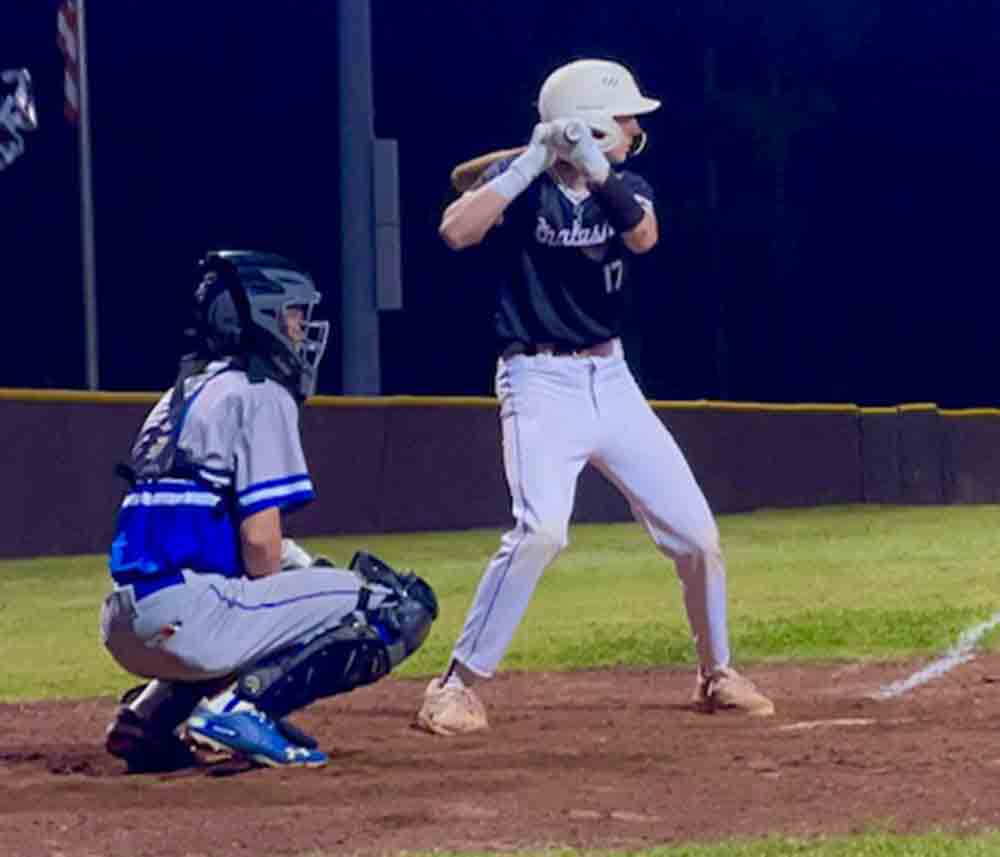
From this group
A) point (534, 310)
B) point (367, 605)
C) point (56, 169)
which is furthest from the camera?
point (56, 169)

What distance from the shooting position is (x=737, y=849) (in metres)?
4.80

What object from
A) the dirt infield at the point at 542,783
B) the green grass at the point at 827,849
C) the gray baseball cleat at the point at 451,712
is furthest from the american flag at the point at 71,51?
the green grass at the point at 827,849

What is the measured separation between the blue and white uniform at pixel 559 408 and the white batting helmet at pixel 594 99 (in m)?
0.16

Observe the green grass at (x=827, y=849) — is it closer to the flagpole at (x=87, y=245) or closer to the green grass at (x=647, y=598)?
the green grass at (x=647, y=598)

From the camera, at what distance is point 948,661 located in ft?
28.7

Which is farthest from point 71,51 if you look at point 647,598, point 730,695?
point 730,695

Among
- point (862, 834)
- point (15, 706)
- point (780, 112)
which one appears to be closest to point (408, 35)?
point (780, 112)

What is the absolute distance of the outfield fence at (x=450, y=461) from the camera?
14.5m

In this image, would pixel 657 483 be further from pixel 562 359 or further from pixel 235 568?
pixel 235 568

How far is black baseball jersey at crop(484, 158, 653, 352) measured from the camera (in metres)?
6.88

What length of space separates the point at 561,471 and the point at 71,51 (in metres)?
13.0

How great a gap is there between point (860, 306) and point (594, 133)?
37.6 meters

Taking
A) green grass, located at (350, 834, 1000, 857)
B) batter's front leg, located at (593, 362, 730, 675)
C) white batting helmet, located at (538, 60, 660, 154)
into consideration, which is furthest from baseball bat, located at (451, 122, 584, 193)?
green grass, located at (350, 834, 1000, 857)

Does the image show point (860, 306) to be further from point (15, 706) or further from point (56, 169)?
point (15, 706)
